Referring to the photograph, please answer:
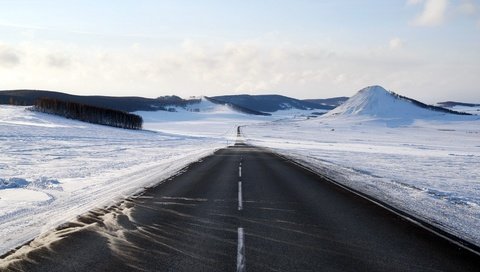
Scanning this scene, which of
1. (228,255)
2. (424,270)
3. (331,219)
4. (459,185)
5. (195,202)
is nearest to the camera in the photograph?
(424,270)

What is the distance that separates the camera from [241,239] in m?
8.45

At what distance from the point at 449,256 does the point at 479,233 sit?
260cm

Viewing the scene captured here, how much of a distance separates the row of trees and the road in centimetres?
9321

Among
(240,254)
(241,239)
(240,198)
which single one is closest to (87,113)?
(240,198)

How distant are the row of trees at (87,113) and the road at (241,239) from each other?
3670 inches

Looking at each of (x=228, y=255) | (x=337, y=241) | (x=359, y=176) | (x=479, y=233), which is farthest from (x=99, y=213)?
(x=359, y=176)

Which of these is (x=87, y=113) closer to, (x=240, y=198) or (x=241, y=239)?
(x=240, y=198)

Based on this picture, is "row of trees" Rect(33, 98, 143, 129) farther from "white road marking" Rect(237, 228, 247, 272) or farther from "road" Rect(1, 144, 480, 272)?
"white road marking" Rect(237, 228, 247, 272)

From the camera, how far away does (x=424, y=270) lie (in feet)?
22.2

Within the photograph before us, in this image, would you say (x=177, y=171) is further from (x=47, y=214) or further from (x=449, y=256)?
(x=449, y=256)

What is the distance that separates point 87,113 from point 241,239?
10083 cm

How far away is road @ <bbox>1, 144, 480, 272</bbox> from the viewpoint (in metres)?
6.94

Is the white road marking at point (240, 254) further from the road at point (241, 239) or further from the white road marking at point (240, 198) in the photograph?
the white road marking at point (240, 198)

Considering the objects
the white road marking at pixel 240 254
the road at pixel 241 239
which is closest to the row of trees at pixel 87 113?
the road at pixel 241 239
